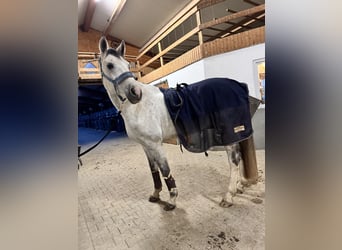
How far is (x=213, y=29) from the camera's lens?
1755 millimetres

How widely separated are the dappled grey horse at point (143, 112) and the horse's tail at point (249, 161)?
0.07m

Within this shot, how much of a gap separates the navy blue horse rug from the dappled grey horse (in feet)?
0.25

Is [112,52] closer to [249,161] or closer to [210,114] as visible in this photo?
[210,114]

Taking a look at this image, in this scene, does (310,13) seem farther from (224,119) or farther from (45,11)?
(224,119)

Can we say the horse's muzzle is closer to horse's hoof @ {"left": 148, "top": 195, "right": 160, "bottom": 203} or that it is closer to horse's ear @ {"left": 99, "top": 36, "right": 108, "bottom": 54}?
horse's ear @ {"left": 99, "top": 36, "right": 108, "bottom": 54}

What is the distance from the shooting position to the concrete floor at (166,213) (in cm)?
81

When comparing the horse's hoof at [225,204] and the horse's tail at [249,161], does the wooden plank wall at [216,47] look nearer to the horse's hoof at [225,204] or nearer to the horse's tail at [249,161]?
the horse's tail at [249,161]

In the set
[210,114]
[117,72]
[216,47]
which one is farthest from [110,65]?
[216,47]

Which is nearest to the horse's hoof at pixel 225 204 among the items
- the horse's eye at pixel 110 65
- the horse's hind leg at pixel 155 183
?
the horse's hind leg at pixel 155 183

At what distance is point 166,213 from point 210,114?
25.4 inches

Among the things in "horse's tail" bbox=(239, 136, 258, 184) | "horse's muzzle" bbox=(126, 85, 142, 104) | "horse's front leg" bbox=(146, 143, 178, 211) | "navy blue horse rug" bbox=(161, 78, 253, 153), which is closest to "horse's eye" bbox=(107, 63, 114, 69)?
"horse's muzzle" bbox=(126, 85, 142, 104)

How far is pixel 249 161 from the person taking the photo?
4.23 ft

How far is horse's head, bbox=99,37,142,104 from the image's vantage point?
0.92 meters

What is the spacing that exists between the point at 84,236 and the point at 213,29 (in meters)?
1.90
